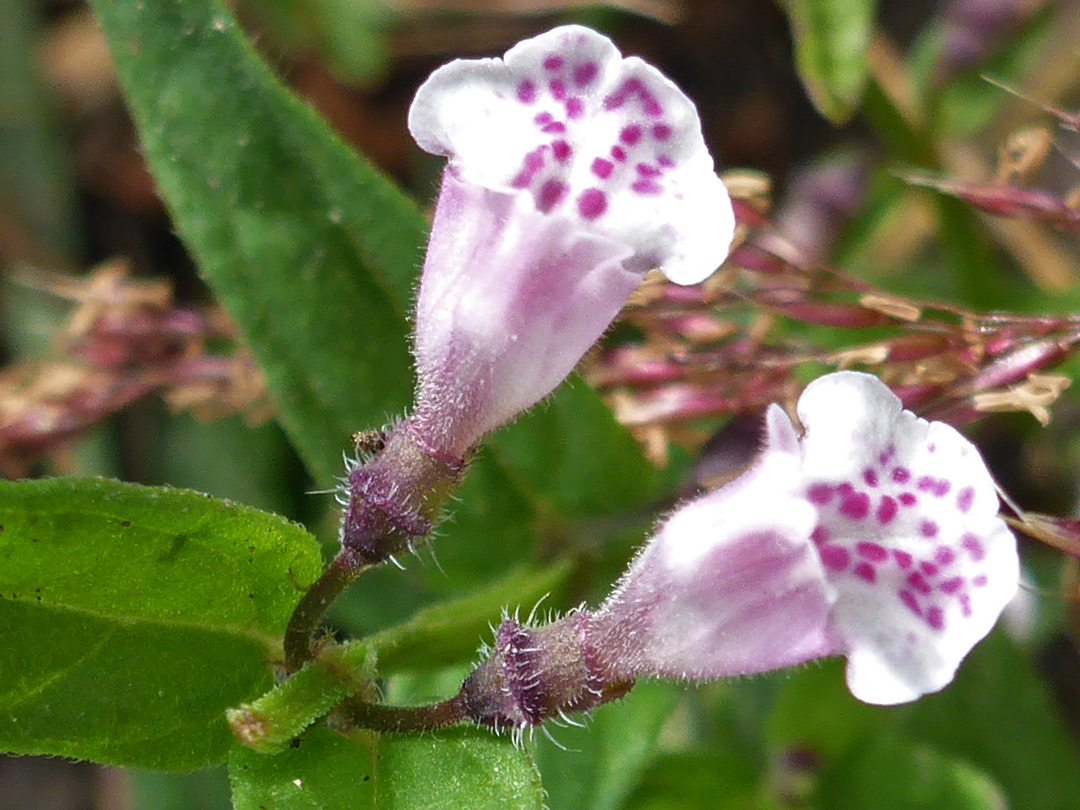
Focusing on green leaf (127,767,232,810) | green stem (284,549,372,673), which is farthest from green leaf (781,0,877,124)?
green leaf (127,767,232,810)

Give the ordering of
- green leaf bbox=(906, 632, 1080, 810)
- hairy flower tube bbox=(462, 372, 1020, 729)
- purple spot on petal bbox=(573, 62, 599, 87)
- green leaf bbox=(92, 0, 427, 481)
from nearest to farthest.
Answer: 1. hairy flower tube bbox=(462, 372, 1020, 729)
2. purple spot on petal bbox=(573, 62, 599, 87)
3. green leaf bbox=(92, 0, 427, 481)
4. green leaf bbox=(906, 632, 1080, 810)

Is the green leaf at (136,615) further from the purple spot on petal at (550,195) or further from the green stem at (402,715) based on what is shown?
the purple spot on petal at (550,195)

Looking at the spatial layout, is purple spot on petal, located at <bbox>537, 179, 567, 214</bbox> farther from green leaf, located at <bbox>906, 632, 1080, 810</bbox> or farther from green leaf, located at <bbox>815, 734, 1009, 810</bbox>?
green leaf, located at <bbox>906, 632, 1080, 810</bbox>

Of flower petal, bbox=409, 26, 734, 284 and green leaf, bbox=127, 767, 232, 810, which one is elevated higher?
flower petal, bbox=409, 26, 734, 284

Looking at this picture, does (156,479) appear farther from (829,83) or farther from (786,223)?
(829,83)

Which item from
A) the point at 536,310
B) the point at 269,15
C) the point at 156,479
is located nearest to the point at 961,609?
the point at 536,310

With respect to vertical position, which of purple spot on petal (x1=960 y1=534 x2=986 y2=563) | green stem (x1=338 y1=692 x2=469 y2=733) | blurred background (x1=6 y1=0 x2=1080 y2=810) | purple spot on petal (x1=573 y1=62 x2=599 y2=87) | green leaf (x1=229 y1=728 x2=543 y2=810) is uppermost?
purple spot on petal (x1=573 y1=62 x2=599 y2=87)

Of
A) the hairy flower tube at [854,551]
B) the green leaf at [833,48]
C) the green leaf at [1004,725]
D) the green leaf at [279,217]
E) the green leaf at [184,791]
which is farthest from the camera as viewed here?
the green leaf at [184,791]

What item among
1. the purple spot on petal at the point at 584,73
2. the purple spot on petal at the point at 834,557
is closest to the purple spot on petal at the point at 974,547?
the purple spot on petal at the point at 834,557
